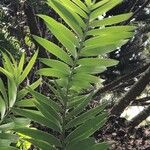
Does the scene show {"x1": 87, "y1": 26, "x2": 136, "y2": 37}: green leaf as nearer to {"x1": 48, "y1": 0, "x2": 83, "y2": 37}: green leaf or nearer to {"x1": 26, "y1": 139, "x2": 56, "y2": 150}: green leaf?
{"x1": 48, "y1": 0, "x2": 83, "y2": 37}: green leaf

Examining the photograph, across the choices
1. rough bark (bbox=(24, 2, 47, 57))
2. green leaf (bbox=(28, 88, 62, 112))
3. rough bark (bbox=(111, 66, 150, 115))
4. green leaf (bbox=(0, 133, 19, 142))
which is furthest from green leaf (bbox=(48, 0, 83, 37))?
rough bark (bbox=(24, 2, 47, 57))

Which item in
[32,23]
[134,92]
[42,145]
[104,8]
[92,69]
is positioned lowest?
[42,145]

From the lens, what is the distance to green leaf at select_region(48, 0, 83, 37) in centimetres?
99

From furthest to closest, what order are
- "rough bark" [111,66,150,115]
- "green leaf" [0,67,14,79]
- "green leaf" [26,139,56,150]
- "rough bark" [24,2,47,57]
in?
"rough bark" [24,2,47,57] → "rough bark" [111,66,150,115] → "green leaf" [0,67,14,79] → "green leaf" [26,139,56,150]

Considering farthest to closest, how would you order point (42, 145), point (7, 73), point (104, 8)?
point (7, 73)
point (104, 8)
point (42, 145)

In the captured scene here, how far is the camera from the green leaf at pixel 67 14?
99 cm

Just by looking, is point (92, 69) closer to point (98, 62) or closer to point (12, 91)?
point (98, 62)

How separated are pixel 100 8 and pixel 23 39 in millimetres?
3631

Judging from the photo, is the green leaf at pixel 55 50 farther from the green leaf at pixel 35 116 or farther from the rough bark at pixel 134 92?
the rough bark at pixel 134 92

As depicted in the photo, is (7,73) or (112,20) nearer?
(112,20)

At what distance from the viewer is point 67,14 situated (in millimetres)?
996

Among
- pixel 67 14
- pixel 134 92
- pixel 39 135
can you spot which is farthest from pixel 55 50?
pixel 134 92

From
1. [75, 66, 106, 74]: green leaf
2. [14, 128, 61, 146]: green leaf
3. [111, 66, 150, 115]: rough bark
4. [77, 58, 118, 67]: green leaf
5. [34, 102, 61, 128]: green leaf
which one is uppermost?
[111, 66, 150, 115]: rough bark

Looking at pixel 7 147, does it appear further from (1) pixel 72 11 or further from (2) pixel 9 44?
(2) pixel 9 44
